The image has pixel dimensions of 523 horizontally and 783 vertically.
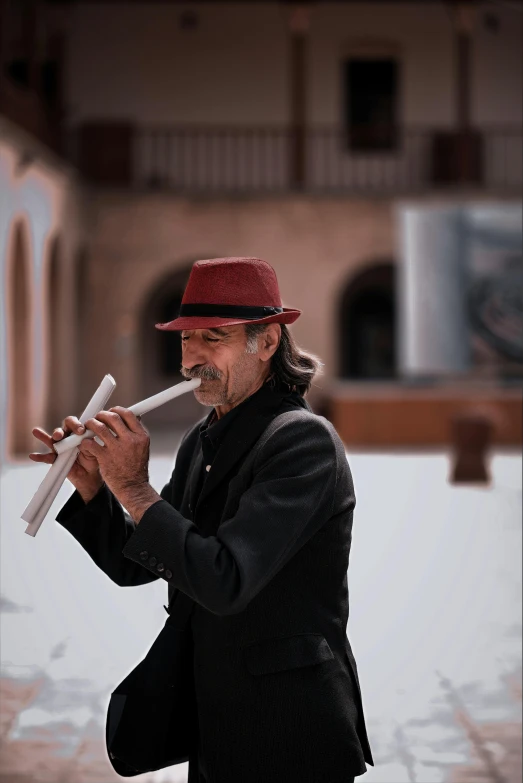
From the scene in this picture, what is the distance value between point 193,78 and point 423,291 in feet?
24.2

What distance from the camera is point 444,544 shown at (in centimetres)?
820

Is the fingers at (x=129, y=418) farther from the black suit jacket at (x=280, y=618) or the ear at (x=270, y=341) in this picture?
the ear at (x=270, y=341)

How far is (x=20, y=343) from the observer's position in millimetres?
14891

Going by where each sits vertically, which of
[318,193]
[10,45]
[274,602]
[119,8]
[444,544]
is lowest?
[444,544]

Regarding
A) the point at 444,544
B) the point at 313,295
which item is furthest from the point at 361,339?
the point at 444,544

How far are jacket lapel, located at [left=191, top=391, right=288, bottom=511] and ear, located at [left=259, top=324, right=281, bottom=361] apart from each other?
91 mm

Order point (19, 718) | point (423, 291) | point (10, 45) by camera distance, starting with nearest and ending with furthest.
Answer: point (19, 718), point (423, 291), point (10, 45)

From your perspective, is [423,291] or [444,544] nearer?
[444,544]

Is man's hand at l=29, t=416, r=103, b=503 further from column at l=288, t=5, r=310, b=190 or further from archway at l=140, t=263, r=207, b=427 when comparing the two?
archway at l=140, t=263, r=207, b=427

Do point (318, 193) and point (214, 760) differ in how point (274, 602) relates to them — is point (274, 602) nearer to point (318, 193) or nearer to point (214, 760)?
point (214, 760)

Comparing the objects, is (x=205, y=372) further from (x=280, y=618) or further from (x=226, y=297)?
(x=280, y=618)

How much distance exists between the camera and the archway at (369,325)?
69.5 feet

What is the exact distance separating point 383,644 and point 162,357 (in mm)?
15430

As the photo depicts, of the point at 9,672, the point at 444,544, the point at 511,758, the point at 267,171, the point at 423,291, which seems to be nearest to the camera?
the point at 511,758
